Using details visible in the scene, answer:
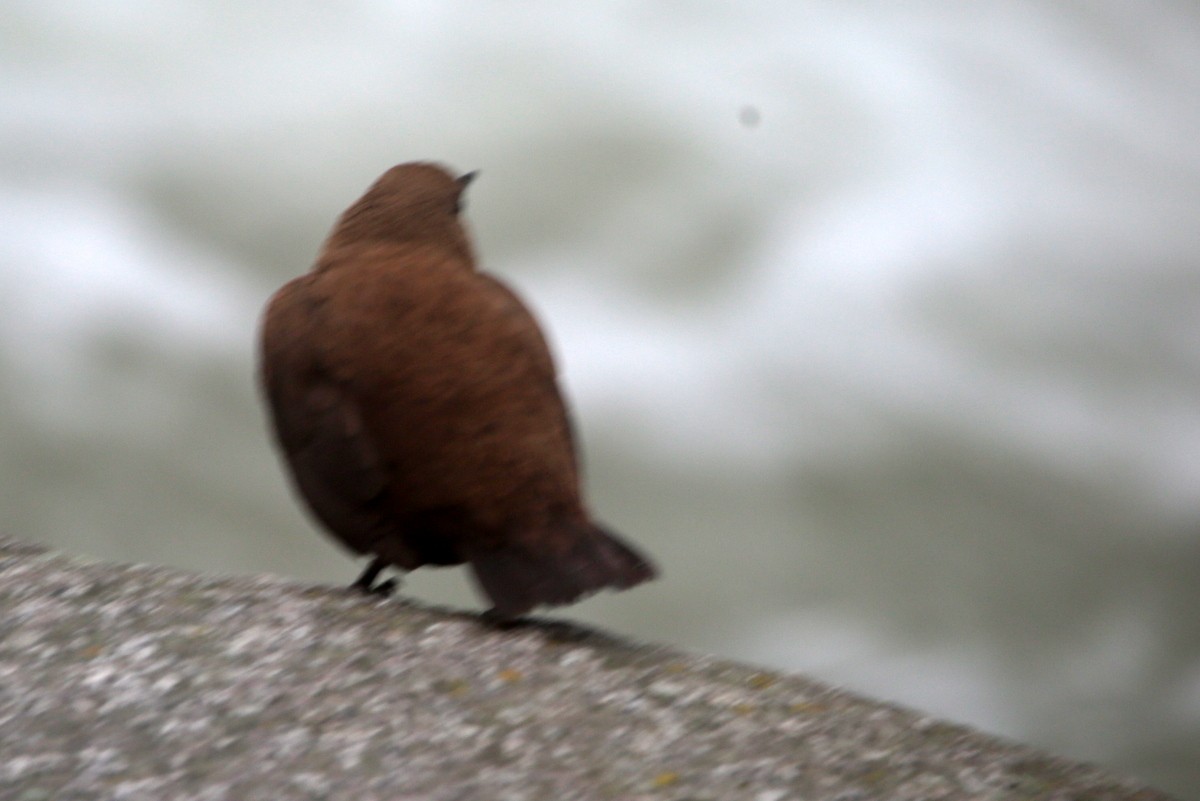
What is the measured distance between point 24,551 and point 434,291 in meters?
1.80

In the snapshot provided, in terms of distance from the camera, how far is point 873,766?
12.5 feet

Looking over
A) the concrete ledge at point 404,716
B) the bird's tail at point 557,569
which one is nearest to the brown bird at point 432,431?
the bird's tail at point 557,569

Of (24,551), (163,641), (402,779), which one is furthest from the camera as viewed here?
(24,551)

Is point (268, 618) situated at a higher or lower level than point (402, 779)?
higher

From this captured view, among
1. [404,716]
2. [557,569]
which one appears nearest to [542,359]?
[557,569]

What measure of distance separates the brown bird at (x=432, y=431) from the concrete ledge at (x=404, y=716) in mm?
236

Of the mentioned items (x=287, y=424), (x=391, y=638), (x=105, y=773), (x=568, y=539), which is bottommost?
(x=105, y=773)

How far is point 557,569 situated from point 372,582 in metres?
0.78

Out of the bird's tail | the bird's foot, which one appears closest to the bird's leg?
the bird's foot

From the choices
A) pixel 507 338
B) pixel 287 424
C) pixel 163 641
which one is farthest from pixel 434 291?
pixel 163 641

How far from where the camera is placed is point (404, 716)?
375 centimetres

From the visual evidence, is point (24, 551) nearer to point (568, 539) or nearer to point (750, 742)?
point (568, 539)

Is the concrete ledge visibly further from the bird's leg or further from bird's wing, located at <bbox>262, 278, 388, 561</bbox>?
bird's wing, located at <bbox>262, 278, 388, 561</bbox>

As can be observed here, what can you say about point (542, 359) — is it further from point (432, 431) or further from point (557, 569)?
point (557, 569)
